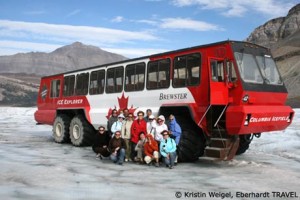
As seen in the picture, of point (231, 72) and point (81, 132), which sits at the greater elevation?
point (231, 72)

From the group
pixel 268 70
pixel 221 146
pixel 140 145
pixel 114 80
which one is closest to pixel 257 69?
pixel 268 70

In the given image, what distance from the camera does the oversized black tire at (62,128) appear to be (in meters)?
16.0

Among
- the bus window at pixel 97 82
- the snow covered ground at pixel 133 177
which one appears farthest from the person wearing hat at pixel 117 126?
the bus window at pixel 97 82

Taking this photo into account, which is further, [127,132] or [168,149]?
[127,132]

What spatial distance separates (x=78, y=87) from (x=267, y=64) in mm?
7619

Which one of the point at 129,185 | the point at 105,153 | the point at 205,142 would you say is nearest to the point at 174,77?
the point at 205,142

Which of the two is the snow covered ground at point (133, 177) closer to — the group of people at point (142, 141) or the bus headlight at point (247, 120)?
the group of people at point (142, 141)

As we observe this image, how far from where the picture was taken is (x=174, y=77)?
1105cm

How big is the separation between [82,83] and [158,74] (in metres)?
4.75

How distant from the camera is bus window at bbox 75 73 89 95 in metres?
15.2

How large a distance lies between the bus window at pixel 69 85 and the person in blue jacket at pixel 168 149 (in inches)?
274

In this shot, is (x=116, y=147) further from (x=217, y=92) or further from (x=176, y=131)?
(x=217, y=92)

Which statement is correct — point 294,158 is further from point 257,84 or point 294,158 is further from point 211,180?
point 211,180

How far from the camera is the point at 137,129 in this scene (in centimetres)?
1089
